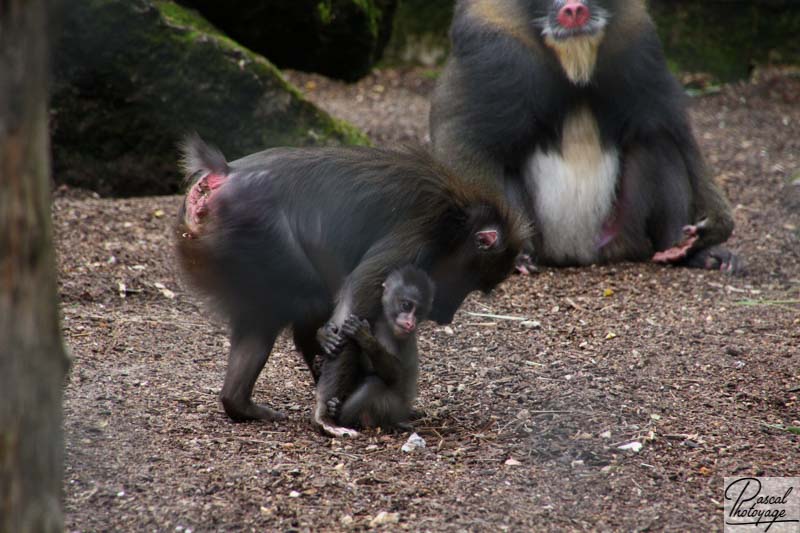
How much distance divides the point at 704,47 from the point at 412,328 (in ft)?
23.7

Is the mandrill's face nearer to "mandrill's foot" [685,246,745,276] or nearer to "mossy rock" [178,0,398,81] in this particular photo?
"mandrill's foot" [685,246,745,276]

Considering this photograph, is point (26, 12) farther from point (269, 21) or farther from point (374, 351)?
point (269, 21)

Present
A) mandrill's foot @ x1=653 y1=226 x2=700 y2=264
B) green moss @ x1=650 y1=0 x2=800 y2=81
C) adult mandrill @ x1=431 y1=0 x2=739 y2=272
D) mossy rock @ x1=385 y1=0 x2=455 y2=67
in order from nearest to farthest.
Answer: adult mandrill @ x1=431 y1=0 x2=739 y2=272 < mandrill's foot @ x1=653 y1=226 x2=700 y2=264 < green moss @ x1=650 y1=0 x2=800 y2=81 < mossy rock @ x1=385 y1=0 x2=455 y2=67

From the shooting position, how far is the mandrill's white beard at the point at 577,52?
15.7 feet

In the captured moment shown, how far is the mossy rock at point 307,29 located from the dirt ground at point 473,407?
1.25m

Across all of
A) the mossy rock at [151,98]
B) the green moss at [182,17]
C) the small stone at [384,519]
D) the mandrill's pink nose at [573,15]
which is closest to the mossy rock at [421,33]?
the green moss at [182,17]

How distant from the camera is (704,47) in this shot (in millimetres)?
9414

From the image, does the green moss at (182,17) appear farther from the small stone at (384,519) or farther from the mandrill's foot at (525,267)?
the small stone at (384,519)

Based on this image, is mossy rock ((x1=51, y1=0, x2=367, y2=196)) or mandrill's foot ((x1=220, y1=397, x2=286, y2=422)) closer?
mandrill's foot ((x1=220, y1=397, x2=286, y2=422))

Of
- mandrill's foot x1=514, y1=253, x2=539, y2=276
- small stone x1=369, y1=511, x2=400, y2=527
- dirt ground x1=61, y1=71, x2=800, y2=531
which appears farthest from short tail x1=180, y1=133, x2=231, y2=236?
mandrill's foot x1=514, y1=253, x2=539, y2=276

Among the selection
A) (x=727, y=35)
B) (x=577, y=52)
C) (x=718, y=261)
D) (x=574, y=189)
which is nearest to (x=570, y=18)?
(x=577, y=52)

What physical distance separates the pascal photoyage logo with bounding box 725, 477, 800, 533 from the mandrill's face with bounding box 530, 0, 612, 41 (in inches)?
99.9

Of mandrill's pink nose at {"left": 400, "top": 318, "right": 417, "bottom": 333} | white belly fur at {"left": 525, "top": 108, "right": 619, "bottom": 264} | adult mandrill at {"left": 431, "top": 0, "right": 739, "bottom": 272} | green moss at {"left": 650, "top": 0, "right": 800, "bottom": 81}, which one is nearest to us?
mandrill's pink nose at {"left": 400, "top": 318, "right": 417, "bottom": 333}

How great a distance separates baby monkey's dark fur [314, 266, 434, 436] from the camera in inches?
118
